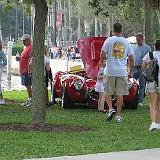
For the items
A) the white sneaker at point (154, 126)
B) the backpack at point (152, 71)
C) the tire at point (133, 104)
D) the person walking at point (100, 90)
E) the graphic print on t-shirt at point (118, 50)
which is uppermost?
the graphic print on t-shirt at point (118, 50)

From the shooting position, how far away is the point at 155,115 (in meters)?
10.2

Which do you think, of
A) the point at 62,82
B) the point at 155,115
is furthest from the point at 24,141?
the point at 62,82

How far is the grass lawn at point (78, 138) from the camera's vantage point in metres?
7.84

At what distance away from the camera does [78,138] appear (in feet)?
29.3

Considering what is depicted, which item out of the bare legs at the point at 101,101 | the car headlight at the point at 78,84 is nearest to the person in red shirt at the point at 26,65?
the car headlight at the point at 78,84

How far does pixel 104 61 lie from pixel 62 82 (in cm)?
296

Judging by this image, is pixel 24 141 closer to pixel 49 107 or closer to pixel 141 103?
pixel 49 107

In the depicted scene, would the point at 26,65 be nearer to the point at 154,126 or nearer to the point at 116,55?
the point at 116,55

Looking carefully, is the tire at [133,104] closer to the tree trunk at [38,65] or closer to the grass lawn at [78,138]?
the grass lawn at [78,138]

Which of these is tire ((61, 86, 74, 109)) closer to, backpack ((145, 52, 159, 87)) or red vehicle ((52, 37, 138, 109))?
red vehicle ((52, 37, 138, 109))

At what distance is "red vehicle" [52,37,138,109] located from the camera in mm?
13547

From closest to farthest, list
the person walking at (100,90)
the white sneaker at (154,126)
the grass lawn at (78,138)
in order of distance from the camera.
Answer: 1. the grass lawn at (78,138)
2. the white sneaker at (154,126)
3. the person walking at (100,90)

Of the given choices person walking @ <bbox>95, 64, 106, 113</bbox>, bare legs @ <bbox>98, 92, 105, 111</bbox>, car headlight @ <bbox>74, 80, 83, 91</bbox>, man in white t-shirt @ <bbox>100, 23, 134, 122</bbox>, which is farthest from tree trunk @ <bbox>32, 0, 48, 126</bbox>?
car headlight @ <bbox>74, 80, 83, 91</bbox>

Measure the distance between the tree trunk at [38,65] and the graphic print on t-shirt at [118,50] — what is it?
1.60m
